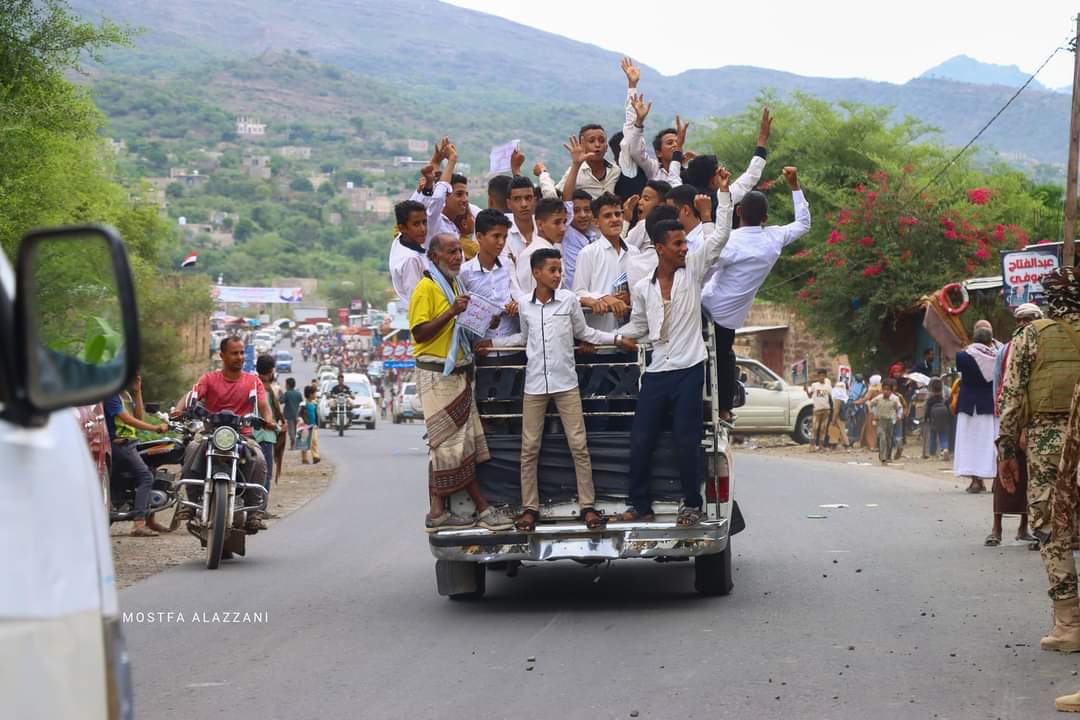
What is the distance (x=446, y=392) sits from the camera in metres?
9.70

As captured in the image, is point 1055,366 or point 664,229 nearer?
point 1055,366

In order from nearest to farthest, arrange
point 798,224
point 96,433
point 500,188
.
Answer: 1. point 798,224
2. point 500,188
3. point 96,433

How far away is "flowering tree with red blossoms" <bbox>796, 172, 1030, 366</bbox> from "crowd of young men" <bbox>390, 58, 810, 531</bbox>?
22.3m

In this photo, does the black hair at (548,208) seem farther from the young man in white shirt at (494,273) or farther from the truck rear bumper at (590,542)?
the truck rear bumper at (590,542)

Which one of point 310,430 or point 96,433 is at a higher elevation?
point 96,433

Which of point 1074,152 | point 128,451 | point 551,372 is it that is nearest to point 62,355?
point 551,372

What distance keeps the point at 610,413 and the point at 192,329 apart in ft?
174

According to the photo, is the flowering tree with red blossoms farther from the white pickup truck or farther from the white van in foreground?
the white van in foreground

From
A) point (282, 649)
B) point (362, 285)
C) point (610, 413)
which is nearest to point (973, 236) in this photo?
point (610, 413)

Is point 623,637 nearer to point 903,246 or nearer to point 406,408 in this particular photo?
point 903,246

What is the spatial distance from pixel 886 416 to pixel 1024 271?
737 cm

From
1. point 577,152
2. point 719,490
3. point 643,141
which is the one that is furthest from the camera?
point 643,141

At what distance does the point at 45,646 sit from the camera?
284cm

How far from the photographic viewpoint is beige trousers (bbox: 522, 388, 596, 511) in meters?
9.66
